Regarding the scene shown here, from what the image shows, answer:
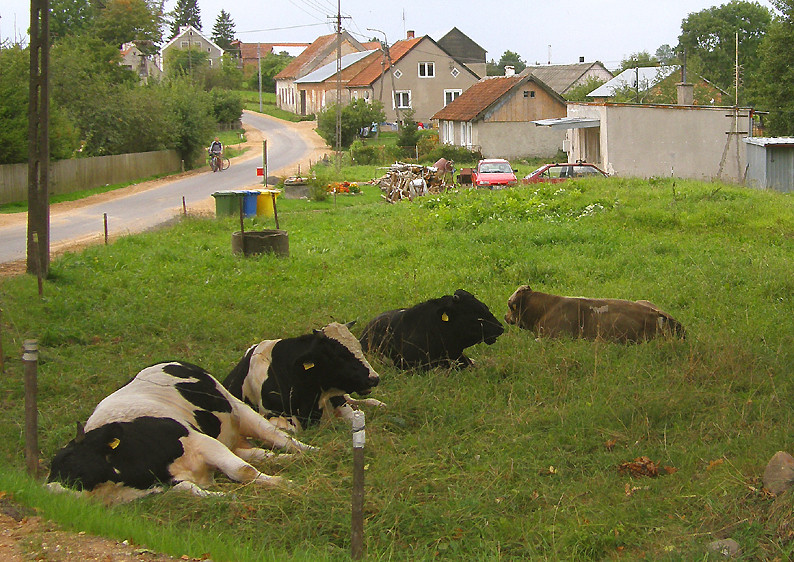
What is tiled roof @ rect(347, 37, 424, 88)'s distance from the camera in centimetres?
7212

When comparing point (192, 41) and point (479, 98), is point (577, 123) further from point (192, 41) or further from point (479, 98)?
point (192, 41)

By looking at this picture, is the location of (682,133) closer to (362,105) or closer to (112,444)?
(362,105)

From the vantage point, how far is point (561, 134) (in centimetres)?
5488

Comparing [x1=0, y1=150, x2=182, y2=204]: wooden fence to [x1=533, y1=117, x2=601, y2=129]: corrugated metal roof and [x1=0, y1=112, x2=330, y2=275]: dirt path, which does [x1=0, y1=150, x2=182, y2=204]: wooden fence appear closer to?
[x1=0, y1=112, x2=330, y2=275]: dirt path

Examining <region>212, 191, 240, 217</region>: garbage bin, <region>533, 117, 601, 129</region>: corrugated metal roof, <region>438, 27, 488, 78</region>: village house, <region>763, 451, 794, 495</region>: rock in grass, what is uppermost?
<region>438, 27, 488, 78</region>: village house

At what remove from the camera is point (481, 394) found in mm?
8008

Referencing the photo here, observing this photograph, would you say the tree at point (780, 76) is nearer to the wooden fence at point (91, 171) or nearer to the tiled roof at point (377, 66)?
the tiled roof at point (377, 66)

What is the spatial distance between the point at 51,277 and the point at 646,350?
9.24 meters

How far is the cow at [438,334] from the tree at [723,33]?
80.4m

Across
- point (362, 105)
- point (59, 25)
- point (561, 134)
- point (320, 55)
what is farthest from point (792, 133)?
point (59, 25)

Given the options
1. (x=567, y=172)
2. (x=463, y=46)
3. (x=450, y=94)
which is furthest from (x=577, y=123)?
(x=463, y=46)

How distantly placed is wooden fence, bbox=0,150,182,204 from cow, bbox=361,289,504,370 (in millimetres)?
23733

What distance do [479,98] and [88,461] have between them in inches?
2087

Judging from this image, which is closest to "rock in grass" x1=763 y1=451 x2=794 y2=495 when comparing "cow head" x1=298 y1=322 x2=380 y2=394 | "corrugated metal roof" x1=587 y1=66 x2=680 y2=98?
"cow head" x1=298 y1=322 x2=380 y2=394
